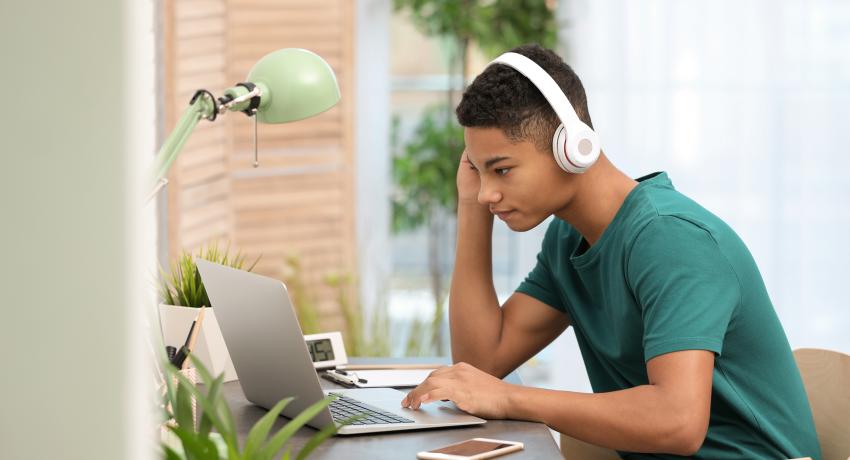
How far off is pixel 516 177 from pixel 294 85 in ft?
1.16

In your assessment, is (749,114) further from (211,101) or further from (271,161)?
(211,101)

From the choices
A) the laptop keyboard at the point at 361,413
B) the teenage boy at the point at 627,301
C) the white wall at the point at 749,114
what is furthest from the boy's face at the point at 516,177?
the white wall at the point at 749,114

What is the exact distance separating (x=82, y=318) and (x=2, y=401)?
0.06m

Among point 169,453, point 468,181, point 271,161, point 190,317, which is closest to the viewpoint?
point 169,453

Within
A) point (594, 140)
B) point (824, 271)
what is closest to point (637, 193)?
point (594, 140)

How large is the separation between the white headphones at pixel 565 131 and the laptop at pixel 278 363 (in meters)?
0.39

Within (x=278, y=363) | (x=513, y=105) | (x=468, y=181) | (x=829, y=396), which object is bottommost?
(x=829, y=396)

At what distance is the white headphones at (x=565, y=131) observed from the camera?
4.80ft

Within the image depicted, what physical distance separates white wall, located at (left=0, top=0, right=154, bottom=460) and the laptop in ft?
2.38

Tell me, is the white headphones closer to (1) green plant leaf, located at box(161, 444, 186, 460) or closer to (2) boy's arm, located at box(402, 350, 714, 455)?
(2) boy's arm, located at box(402, 350, 714, 455)

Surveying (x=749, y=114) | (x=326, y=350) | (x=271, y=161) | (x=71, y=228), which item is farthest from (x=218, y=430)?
(x=749, y=114)

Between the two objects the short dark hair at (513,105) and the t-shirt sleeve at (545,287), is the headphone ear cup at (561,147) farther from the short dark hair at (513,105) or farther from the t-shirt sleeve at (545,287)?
the t-shirt sleeve at (545,287)

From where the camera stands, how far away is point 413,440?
131 centimetres

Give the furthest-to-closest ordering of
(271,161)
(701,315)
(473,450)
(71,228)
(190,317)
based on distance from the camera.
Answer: (271,161) → (190,317) → (701,315) → (473,450) → (71,228)
